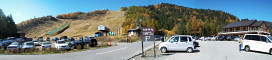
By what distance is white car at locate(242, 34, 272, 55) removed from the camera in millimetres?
14562

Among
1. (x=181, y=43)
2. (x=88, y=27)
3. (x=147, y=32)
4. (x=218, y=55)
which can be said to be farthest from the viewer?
(x=88, y=27)

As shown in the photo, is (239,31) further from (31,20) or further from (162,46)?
(31,20)

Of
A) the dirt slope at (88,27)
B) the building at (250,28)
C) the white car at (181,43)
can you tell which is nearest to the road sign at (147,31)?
the white car at (181,43)

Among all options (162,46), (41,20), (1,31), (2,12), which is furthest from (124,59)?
(41,20)

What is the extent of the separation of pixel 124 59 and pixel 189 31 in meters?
75.4

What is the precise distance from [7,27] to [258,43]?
83.1 m

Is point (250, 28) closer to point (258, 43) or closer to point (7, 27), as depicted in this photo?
point (258, 43)

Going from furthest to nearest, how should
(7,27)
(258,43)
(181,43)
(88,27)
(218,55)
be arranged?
(88,27) < (7,27) < (181,43) < (258,43) < (218,55)

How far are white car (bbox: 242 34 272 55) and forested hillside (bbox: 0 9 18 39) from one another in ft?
252

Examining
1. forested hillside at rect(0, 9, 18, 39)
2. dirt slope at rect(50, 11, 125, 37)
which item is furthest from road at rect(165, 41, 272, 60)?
dirt slope at rect(50, 11, 125, 37)

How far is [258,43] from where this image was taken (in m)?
15.6

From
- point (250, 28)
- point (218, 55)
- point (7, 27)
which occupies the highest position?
point (7, 27)

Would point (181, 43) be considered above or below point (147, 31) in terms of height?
below

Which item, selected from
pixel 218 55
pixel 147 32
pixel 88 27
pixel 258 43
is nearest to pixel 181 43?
pixel 218 55
